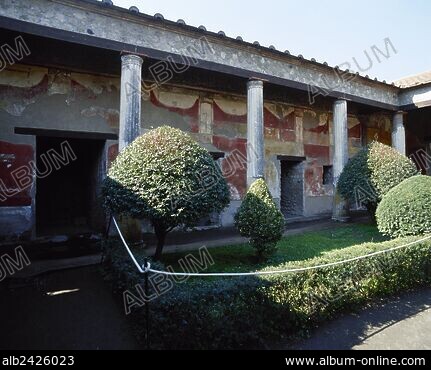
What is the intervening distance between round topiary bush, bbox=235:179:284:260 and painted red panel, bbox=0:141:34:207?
5.60m

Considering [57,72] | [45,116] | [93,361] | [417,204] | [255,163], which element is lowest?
[93,361]

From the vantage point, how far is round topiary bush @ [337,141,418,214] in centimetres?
981

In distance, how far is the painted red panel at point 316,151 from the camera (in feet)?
45.3

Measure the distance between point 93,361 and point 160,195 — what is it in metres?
2.85

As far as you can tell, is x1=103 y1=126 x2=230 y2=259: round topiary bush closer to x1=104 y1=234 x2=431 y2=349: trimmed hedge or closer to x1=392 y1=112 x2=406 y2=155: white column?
x1=104 y1=234 x2=431 y2=349: trimmed hedge

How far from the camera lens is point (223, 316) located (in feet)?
11.9

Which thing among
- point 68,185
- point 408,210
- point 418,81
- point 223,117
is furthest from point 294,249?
point 418,81

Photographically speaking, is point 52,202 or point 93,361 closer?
point 93,361

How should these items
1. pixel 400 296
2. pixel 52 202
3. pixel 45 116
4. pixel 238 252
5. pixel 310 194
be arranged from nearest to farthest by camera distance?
pixel 400 296, pixel 238 252, pixel 45 116, pixel 52 202, pixel 310 194

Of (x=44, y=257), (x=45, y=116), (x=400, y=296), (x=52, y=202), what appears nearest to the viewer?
(x=400, y=296)

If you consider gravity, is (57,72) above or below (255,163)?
above

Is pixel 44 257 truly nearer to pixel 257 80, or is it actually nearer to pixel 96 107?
pixel 96 107

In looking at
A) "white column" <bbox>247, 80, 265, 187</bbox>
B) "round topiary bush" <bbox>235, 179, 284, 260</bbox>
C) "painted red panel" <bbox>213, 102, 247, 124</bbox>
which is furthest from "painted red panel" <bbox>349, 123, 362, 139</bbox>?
"round topiary bush" <bbox>235, 179, 284, 260</bbox>

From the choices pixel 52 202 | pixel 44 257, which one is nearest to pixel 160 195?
pixel 44 257
